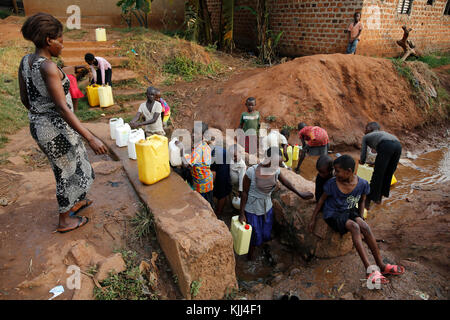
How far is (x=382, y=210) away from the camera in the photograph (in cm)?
452

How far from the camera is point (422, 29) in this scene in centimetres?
1128

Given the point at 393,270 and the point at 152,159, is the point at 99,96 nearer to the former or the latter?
the point at 152,159

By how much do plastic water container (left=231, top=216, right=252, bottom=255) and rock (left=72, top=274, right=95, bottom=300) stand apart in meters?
1.53

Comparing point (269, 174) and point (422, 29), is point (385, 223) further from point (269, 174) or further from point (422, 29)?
point (422, 29)

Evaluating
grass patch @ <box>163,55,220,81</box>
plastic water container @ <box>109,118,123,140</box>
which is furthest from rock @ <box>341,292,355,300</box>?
grass patch @ <box>163,55,220,81</box>

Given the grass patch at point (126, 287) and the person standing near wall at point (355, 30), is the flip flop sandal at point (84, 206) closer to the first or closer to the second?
the grass patch at point (126, 287)

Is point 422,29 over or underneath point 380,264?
over

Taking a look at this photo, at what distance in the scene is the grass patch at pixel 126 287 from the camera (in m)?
2.11

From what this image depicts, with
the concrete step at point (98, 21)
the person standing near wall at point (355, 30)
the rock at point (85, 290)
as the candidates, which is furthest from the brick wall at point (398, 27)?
the rock at point (85, 290)

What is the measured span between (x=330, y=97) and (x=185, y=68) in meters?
4.73

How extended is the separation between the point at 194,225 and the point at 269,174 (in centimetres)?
103

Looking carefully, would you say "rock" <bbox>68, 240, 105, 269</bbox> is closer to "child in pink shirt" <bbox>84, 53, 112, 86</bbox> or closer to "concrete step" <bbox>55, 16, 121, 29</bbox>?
"child in pink shirt" <bbox>84, 53, 112, 86</bbox>
